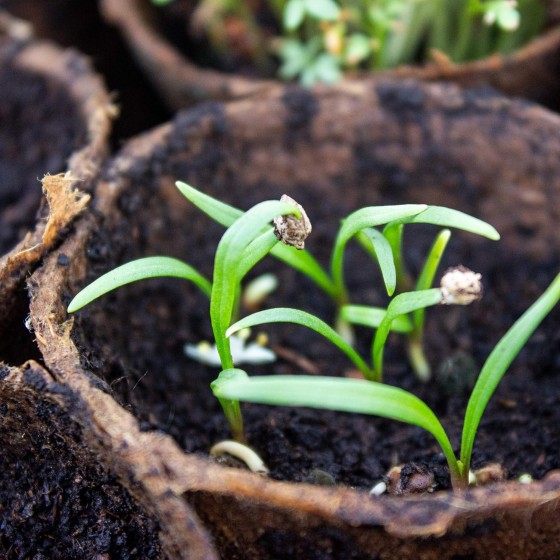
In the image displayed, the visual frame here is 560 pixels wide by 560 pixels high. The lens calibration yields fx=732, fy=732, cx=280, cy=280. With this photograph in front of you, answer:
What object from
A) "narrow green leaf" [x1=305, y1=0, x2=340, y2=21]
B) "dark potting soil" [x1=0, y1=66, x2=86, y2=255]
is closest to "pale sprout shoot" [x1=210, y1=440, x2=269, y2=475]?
"dark potting soil" [x1=0, y1=66, x2=86, y2=255]

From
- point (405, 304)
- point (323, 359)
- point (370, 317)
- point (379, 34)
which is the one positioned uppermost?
point (379, 34)

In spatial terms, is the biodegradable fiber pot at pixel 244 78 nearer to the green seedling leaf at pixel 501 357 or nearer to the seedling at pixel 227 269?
the seedling at pixel 227 269

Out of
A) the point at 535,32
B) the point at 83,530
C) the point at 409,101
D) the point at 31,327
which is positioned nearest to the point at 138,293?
the point at 31,327

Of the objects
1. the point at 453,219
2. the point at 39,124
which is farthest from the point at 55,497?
the point at 39,124

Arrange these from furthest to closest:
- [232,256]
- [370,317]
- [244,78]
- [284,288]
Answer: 1. [244,78]
2. [284,288]
3. [370,317]
4. [232,256]

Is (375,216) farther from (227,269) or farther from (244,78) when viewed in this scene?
(244,78)

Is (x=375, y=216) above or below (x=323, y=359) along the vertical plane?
above

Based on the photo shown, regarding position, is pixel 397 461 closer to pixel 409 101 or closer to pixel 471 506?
pixel 471 506

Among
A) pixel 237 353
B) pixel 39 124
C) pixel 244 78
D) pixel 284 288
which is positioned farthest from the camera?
pixel 244 78
